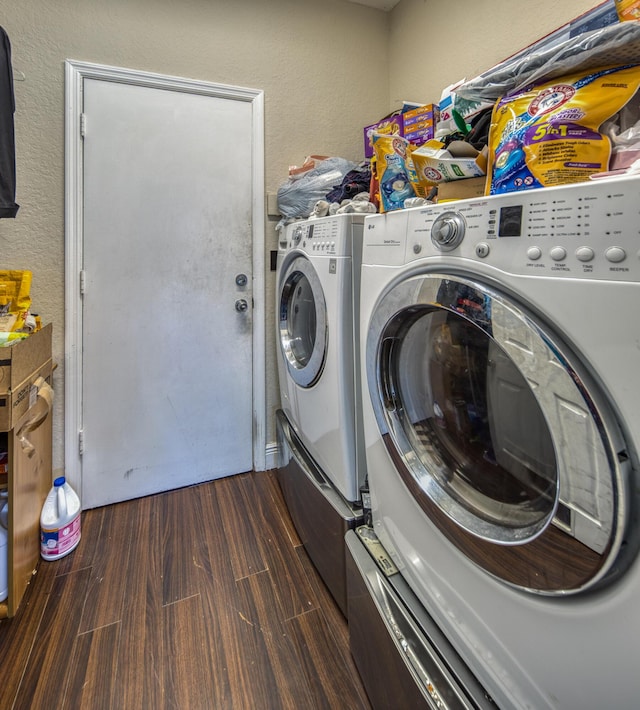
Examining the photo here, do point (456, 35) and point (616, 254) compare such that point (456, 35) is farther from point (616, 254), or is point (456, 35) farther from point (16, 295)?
point (16, 295)

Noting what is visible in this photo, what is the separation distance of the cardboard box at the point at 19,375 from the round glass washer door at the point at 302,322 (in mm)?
904

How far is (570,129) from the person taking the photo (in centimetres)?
66

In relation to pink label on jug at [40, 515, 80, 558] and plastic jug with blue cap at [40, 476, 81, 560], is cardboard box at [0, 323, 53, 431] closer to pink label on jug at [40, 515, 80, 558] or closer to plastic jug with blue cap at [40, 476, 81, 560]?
plastic jug with blue cap at [40, 476, 81, 560]

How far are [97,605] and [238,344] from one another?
1.21 m

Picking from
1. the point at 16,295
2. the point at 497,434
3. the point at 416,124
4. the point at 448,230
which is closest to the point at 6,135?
the point at 16,295

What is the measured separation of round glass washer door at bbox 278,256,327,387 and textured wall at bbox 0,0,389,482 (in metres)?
0.37

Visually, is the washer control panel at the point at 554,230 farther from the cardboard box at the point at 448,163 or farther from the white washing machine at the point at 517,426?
the cardboard box at the point at 448,163

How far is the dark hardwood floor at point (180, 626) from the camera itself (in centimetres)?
103

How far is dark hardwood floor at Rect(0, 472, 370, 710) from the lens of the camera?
1.03 meters

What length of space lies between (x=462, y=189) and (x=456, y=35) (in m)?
1.31

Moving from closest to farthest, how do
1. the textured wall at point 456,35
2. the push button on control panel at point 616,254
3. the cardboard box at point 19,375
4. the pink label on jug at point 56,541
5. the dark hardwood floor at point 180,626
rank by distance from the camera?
the push button on control panel at point 616,254, the dark hardwood floor at point 180,626, the cardboard box at point 19,375, the textured wall at point 456,35, the pink label on jug at point 56,541

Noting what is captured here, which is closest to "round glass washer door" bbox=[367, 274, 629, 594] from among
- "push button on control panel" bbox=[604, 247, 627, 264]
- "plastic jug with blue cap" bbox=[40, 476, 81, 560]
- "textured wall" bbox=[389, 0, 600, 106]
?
"push button on control panel" bbox=[604, 247, 627, 264]

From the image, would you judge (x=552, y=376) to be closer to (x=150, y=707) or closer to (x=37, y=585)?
(x=150, y=707)

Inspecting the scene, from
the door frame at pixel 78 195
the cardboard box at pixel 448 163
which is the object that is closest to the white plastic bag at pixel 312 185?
the door frame at pixel 78 195
